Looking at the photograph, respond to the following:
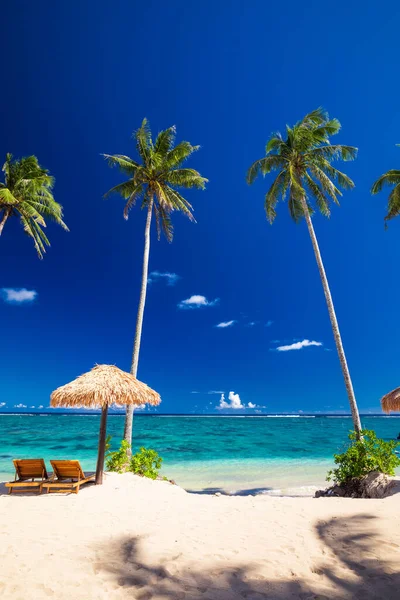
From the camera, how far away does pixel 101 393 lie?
27.3 feet

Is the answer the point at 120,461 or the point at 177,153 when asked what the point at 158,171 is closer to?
the point at 177,153

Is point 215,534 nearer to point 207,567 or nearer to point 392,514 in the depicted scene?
point 207,567

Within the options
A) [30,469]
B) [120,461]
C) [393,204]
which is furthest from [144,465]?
[393,204]

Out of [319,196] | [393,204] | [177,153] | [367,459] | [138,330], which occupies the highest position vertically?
[177,153]

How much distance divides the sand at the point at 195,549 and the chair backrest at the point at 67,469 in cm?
63

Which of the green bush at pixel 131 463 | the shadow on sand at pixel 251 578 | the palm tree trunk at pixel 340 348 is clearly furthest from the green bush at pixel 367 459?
the green bush at pixel 131 463

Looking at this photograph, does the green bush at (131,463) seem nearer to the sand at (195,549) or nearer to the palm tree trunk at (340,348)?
the sand at (195,549)

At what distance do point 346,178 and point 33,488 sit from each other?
1625 cm

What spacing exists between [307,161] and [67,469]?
14.6m

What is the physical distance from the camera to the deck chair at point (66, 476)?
7957mm

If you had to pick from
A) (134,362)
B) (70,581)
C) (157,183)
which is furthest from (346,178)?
(70,581)

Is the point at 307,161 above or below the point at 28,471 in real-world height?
above

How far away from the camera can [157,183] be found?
1434 cm

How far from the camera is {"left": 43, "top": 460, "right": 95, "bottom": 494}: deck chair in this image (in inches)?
313
